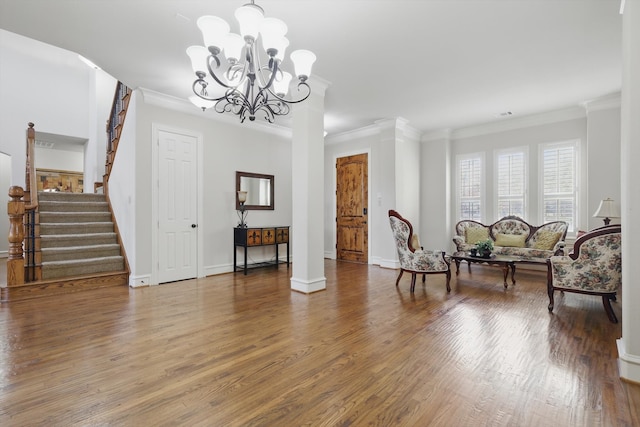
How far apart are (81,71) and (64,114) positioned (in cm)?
112

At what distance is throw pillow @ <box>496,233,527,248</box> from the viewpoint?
219 inches

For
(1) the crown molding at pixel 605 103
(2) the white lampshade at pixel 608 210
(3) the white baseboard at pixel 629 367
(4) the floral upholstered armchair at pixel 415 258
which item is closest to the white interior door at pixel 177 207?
(4) the floral upholstered armchair at pixel 415 258

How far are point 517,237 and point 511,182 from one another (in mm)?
1182

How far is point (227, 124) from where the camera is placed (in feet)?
18.2

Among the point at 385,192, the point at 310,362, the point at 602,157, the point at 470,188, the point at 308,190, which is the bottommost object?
the point at 310,362

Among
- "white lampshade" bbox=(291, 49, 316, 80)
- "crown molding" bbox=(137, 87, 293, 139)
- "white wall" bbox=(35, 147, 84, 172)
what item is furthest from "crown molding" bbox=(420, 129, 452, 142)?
"white wall" bbox=(35, 147, 84, 172)

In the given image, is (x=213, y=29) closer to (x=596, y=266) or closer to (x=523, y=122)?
(x=596, y=266)

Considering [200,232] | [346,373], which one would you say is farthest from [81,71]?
[346,373]

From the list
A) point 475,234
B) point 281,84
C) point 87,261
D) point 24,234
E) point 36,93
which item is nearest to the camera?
point 281,84

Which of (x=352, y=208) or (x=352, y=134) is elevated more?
(x=352, y=134)

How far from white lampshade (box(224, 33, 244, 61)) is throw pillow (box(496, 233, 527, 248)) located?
5514 mm

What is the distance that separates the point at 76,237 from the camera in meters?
4.82

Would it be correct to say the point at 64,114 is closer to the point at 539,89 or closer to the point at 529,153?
the point at 539,89

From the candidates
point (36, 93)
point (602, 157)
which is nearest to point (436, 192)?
point (602, 157)
